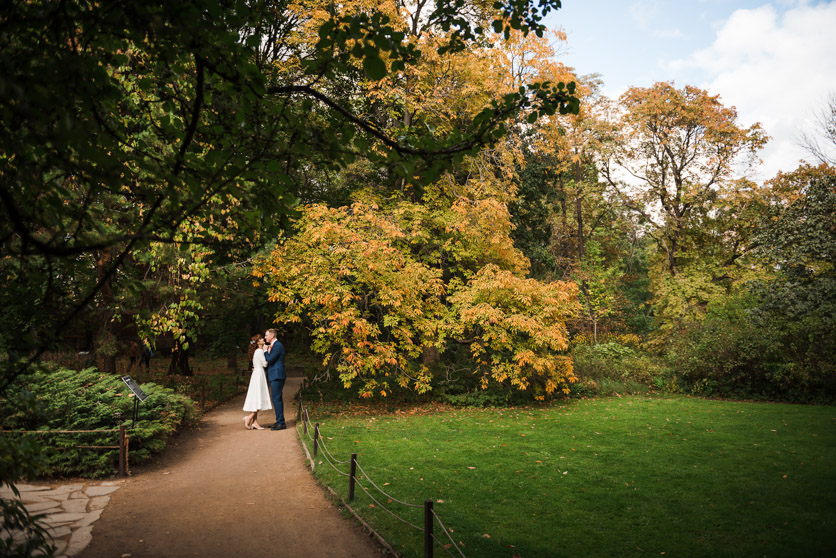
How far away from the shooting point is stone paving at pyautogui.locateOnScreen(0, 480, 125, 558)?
516cm

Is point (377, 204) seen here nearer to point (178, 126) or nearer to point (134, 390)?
point (134, 390)

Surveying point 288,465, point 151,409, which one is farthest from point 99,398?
point 288,465

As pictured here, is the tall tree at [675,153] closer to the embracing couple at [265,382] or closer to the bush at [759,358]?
the bush at [759,358]

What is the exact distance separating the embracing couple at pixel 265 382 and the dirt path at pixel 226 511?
157 cm

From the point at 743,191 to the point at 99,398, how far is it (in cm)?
2740

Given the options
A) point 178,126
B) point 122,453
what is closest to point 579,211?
point 122,453

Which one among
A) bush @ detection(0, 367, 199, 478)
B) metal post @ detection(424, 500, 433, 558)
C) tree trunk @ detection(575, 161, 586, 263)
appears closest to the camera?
metal post @ detection(424, 500, 433, 558)

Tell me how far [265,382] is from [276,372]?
0.44 meters

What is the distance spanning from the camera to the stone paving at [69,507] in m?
5.16

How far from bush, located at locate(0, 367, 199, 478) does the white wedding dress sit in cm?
196

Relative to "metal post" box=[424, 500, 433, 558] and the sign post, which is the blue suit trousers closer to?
the sign post

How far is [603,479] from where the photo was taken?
7930mm

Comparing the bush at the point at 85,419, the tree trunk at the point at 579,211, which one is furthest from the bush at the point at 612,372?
the bush at the point at 85,419

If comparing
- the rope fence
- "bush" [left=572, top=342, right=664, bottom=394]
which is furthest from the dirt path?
"bush" [left=572, top=342, right=664, bottom=394]
